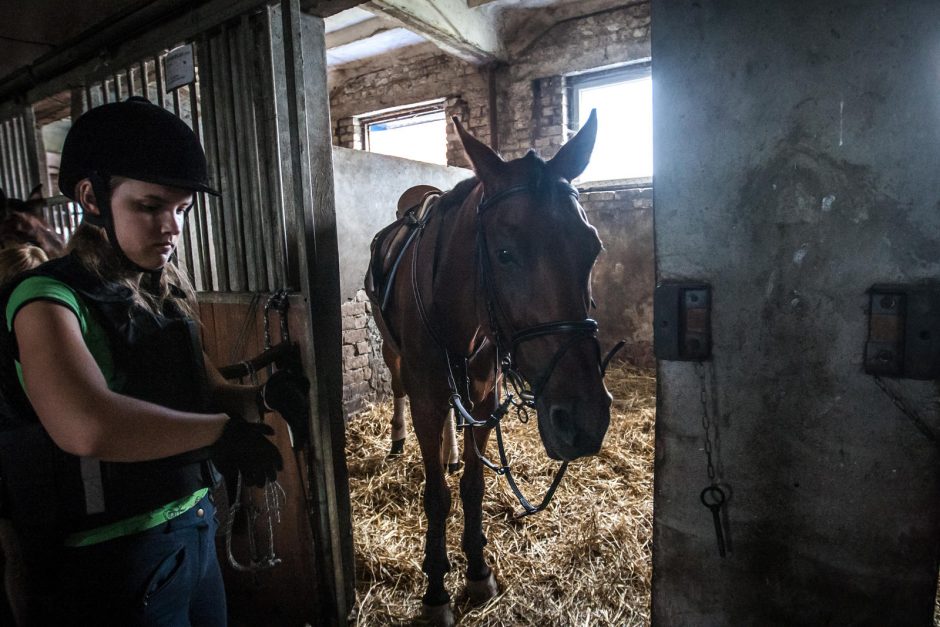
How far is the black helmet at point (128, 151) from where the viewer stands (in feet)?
3.92

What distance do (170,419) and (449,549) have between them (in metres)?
2.08

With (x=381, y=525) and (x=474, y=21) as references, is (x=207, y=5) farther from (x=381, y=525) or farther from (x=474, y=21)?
(x=474, y=21)

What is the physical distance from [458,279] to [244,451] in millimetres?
1212

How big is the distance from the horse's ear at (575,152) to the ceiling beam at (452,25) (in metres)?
3.48

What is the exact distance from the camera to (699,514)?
1.33 metres

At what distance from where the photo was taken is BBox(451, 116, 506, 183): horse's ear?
1885 mm

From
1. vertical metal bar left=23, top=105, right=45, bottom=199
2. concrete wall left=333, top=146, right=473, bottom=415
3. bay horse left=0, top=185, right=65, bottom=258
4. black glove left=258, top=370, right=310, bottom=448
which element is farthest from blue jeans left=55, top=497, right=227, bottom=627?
vertical metal bar left=23, top=105, right=45, bottom=199

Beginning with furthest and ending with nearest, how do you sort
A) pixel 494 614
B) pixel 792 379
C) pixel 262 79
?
pixel 494 614
pixel 262 79
pixel 792 379

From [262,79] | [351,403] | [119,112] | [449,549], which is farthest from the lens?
[351,403]

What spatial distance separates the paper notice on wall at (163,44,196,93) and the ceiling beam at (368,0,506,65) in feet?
8.98

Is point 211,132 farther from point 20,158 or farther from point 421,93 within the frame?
point 421,93

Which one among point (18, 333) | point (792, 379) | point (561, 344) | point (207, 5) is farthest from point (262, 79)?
point (792, 379)

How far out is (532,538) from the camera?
9.33 ft

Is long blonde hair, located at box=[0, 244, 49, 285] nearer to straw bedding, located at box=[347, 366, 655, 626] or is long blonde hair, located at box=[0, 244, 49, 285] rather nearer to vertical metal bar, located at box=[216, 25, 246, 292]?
vertical metal bar, located at box=[216, 25, 246, 292]
